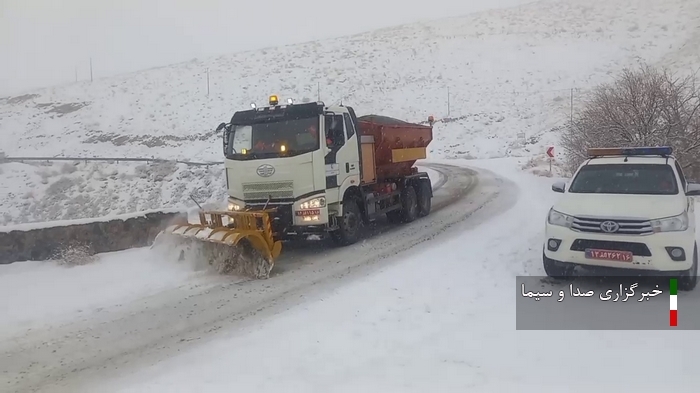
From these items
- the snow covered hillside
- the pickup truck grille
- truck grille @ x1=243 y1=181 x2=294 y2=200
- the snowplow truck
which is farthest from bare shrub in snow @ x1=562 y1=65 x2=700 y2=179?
the snow covered hillside

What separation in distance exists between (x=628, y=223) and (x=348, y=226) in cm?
529

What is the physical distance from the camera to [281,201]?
9.74m

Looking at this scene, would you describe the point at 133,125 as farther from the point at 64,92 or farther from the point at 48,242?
the point at 48,242

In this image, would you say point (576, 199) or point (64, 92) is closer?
point (576, 199)

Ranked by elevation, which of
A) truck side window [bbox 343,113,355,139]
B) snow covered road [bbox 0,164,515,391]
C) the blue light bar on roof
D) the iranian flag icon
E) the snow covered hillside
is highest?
the snow covered hillside

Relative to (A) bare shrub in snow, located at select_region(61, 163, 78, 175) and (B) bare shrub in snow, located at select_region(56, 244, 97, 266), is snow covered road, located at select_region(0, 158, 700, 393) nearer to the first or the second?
(B) bare shrub in snow, located at select_region(56, 244, 97, 266)

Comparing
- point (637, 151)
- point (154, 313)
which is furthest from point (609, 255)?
point (154, 313)

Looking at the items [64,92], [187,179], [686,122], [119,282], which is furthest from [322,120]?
[64,92]

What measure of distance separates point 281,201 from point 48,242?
13.1ft

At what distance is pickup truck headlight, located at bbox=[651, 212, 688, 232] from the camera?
249 inches

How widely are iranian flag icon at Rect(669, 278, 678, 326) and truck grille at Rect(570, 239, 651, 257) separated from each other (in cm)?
63

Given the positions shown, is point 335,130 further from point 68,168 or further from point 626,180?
point 68,168

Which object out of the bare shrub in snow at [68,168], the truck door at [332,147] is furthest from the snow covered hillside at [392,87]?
the truck door at [332,147]

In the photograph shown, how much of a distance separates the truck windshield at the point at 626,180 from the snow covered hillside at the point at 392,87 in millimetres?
14129
